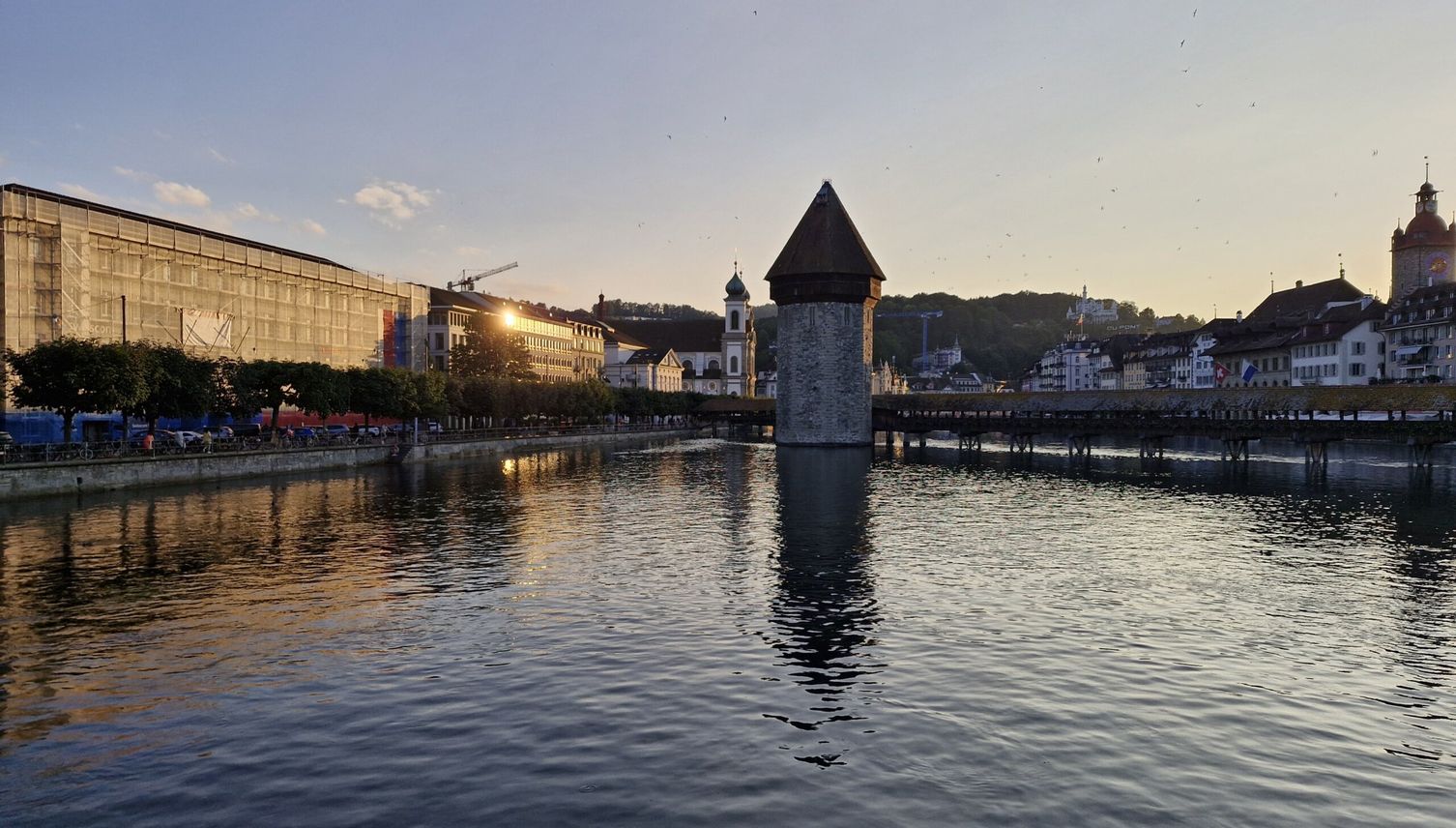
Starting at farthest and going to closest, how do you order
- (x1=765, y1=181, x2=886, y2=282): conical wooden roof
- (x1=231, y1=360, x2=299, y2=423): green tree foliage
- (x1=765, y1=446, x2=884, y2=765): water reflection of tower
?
(x1=765, y1=181, x2=886, y2=282): conical wooden roof → (x1=231, y1=360, x2=299, y2=423): green tree foliage → (x1=765, y1=446, x2=884, y2=765): water reflection of tower

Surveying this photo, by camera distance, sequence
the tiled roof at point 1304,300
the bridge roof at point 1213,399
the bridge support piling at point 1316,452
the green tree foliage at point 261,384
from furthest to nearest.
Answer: the tiled roof at point 1304,300
the bridge roof at point 1213,399
the bridge support piling at point 1316,452
the green tree foliage at point 261,384

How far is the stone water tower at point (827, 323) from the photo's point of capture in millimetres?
91688

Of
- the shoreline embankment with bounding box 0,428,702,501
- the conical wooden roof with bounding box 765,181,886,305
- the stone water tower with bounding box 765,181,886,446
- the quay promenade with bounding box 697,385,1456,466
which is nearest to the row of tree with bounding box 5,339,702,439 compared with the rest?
the shoreline embankment with bounding box 0,428,702,501

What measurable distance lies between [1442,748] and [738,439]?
363ft

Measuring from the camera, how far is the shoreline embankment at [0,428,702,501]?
3925 centimetres

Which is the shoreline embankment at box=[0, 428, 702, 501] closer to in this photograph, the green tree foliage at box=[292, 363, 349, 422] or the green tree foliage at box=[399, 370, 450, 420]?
the green tree foliage at box=[399, 370, 450, 420]

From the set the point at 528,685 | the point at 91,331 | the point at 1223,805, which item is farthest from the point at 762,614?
the point at 91,331

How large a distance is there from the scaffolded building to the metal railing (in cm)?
Answer: 1256

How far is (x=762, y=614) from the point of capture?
1983 centimetres

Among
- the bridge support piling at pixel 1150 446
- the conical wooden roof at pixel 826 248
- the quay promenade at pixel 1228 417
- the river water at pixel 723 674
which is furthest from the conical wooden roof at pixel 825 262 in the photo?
the river water at pixel 723 674

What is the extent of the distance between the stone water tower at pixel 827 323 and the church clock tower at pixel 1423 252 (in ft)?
231

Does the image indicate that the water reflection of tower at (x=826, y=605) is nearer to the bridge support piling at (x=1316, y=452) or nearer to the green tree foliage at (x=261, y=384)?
the green tree foliage at (x=261, y=384)

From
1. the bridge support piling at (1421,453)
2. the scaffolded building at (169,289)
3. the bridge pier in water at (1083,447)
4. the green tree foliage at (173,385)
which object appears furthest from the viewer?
the bridge pier in water at (1083,447)

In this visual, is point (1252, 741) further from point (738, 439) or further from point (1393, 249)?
point (1393, 249)
